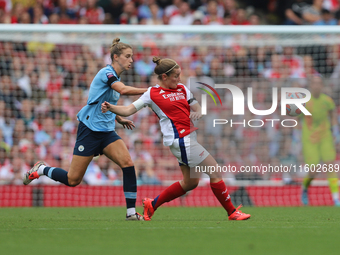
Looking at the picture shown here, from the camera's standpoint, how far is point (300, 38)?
1048 centimetres

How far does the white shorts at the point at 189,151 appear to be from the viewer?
604cm

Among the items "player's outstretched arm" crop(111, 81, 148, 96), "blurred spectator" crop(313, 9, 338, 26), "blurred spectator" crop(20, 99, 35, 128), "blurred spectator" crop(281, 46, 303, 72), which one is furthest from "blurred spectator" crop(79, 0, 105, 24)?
"player's outstretched arm" crop(111, 81, 148, 96)

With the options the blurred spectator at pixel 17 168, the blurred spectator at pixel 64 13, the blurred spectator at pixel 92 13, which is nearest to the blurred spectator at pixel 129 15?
the blurred spectator at pixel 92 13

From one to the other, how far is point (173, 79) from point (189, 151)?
2.84 ft

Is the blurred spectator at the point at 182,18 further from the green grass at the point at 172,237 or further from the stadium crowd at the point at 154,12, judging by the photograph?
the green grass at the point at 172,237

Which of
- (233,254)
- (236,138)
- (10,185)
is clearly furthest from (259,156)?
(233,254)

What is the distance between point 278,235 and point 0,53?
26.8ft

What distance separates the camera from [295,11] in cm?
1495

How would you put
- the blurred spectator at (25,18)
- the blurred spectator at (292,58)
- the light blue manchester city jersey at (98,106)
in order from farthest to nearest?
the blurred spectator at (25,18) → the blurred spectator at (292,58) → the light blue manchester city jersey at (98,106)

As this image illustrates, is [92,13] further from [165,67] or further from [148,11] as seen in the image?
[165,67]

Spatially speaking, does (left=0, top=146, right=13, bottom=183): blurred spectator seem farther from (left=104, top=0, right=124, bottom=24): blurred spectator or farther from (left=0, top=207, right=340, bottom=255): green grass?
(left=104, top=0, right=124, bottom=24): blurred spectator

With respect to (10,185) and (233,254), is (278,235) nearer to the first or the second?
(233,254)

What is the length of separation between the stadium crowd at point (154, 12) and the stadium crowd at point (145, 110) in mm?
2659

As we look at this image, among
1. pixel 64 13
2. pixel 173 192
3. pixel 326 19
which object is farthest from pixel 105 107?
pixel 326 19
